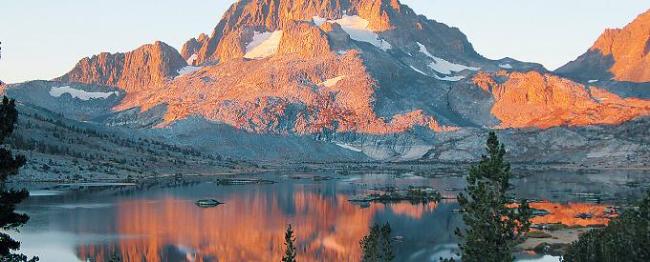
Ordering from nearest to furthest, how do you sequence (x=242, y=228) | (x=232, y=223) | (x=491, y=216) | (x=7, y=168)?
(x=7, y=168), (x=491, y=216), (x=242, y=228), (x=232, y=223)

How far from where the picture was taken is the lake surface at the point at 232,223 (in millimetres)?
98062

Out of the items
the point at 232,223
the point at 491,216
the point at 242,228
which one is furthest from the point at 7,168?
the point at 232,223

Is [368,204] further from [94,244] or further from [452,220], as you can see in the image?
[94,244]

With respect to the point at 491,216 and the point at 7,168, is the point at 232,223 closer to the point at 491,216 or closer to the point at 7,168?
the point at 491,216

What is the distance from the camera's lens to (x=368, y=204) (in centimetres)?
16038

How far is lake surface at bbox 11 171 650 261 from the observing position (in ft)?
322

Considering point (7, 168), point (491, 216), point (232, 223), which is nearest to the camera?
point (7, 168)

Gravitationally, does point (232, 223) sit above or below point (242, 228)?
above

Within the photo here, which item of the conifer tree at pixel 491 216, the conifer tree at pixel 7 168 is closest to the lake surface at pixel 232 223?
the conifer tree at pixel 491 216

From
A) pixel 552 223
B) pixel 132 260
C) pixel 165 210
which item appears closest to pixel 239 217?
pixel 165 210

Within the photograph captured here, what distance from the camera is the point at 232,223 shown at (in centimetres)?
12888

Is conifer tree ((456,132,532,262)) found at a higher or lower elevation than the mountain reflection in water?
higher

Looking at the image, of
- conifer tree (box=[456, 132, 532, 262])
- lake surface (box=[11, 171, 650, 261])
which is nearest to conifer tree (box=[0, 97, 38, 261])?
conifer tree (box=[456, 132, 532, 262])

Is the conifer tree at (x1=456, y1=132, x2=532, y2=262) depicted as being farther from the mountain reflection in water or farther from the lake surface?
the lake surface
